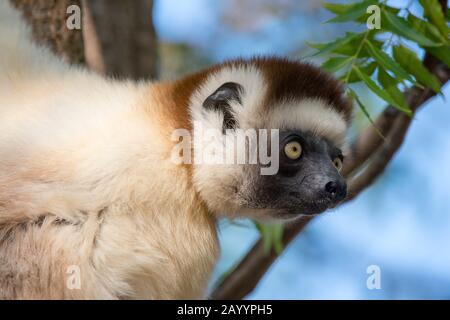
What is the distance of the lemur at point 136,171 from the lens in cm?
353

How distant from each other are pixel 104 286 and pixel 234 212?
99cm

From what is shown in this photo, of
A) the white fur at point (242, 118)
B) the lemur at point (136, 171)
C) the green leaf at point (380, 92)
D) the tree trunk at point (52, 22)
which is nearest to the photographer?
the lemur at point (136, 171)

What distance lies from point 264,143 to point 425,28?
126 centimetres

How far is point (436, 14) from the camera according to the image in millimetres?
3969

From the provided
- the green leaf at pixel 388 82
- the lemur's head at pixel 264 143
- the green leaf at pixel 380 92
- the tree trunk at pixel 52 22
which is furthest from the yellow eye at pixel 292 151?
the tree trunk at pixel 52 22

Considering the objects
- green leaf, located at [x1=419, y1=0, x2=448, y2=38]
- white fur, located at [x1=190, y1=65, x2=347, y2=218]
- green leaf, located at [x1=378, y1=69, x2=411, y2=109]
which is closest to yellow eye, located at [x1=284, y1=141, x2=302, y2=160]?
white fur, located at [x1=190, y1=65, x2=347, y2=218]

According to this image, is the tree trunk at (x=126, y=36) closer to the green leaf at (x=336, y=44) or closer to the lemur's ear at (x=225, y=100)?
the lemur's ear at (x=225, y=100)

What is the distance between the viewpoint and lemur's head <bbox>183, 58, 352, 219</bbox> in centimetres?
390

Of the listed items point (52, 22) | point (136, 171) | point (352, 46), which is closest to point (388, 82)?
point (352, 46)

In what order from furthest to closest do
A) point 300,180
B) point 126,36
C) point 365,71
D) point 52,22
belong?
point 126,36, point 52,22, point 365,71, point 300,180

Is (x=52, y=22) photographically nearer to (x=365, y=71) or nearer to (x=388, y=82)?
(x=365, y=71)

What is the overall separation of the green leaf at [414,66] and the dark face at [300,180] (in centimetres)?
69
